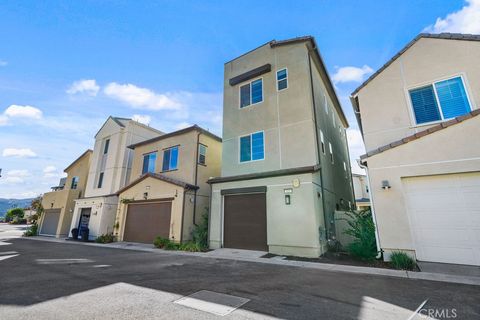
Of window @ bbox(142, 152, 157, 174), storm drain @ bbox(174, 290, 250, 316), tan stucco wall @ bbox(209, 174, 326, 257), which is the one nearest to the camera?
storm drain @ bbox(174, 290, 250, 316)

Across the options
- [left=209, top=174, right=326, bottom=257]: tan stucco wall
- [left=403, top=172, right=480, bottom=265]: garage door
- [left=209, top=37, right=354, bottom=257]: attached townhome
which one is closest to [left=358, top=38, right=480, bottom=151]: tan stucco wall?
[left=403, top=172, right=480, bottom=265]: garage door

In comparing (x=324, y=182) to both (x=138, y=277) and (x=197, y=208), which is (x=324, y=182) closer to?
(x=197, y=208)

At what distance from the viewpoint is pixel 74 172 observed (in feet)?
76.5

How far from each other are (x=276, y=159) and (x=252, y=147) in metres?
1.62

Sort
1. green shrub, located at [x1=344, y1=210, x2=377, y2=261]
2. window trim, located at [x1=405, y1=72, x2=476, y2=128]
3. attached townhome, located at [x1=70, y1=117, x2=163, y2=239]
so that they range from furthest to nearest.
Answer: attached townhome, located at [x1=70, y1=117, x2=163, y2=239]
green shrub, located at [x1=344, y1=210, x2=377, y2=261]
window trim, located at [x1=405, y1=72, x2=476, y2=128]

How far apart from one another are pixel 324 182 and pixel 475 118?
5.47 meters

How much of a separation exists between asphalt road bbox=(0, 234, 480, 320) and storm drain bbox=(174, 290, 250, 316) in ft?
0.47

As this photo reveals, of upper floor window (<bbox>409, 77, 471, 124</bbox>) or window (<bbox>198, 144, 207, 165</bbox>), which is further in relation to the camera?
window (<bbox>198, 144, 207, 165</bbox>)

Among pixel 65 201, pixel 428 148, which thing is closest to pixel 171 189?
pixel 428 148

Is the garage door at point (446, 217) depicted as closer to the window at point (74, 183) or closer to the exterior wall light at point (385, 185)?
the exterior wall light at point (385, 185)

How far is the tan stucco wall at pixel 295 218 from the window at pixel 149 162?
9.45 meters

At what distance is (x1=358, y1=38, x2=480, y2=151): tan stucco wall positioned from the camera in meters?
7.53

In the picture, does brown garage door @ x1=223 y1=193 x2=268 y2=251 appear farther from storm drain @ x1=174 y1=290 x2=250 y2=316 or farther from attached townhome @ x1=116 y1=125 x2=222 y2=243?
Answer: storm drain @ x1=174 y1=290 x2=250 y2=316

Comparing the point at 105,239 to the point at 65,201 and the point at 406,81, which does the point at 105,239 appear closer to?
the point at 65,201
